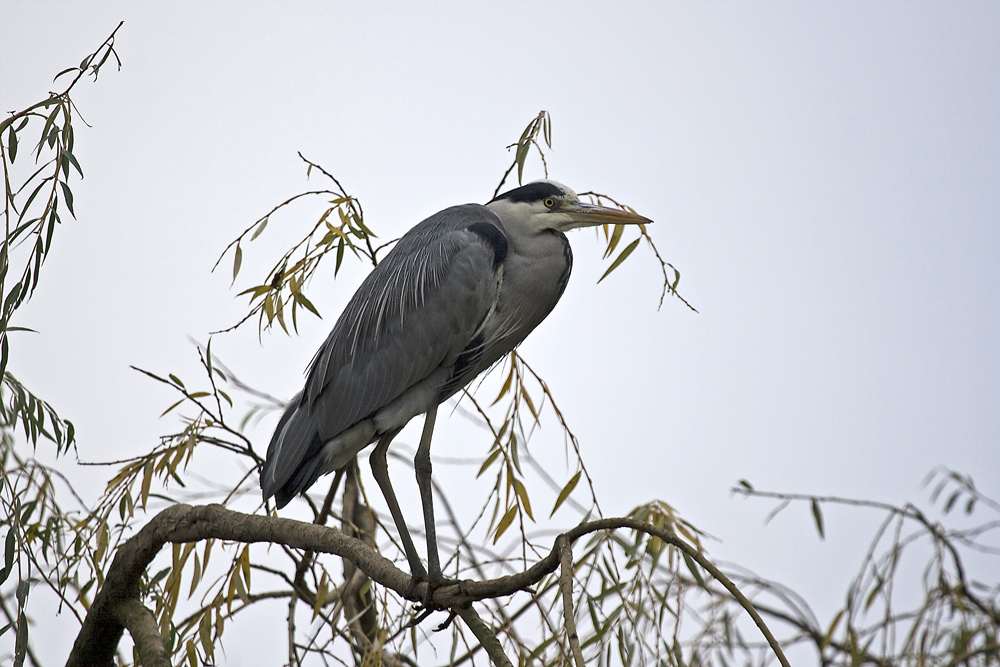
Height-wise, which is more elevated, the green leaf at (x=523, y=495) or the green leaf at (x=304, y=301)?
the green leaf at (x=304, y=301)

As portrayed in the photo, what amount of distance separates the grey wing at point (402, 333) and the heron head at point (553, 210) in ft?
0.24

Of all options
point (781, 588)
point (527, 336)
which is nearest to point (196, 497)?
point (527, 336)

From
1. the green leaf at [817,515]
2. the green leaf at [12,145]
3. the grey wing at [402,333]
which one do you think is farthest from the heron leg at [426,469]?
the green leaf at [12,145]

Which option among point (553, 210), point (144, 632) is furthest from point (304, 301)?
point (144, 632)

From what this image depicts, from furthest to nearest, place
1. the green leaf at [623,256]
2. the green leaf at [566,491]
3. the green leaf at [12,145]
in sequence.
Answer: the green leaf at [623,256], the green leaf at [566,491], the green leaf at [12,145]

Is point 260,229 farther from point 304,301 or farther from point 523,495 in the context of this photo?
point 523,495

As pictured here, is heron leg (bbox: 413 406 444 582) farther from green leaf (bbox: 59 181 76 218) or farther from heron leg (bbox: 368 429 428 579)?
green leaf (bbox: 59 181 76 218)

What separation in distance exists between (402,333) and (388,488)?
1.19 feet

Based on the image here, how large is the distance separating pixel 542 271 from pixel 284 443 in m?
0.72

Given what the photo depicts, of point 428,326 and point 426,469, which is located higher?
point 428,326

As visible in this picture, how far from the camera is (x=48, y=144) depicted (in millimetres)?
1338

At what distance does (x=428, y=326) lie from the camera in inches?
80.4

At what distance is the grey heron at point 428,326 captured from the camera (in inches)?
79.4

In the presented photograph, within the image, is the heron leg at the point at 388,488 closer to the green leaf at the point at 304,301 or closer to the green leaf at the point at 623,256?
→ the green leaf at the point at 304,301
